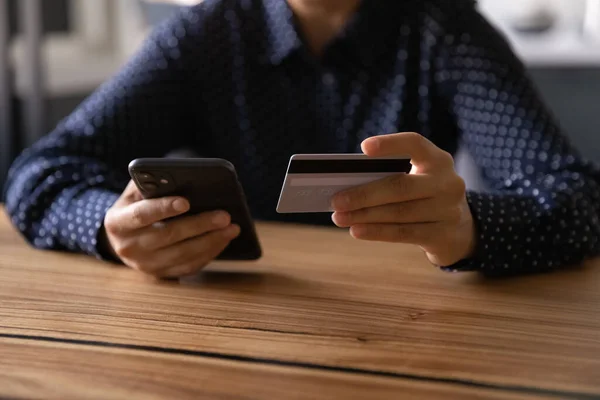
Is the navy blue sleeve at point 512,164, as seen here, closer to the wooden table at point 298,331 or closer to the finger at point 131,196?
the wooden table at point 298,331

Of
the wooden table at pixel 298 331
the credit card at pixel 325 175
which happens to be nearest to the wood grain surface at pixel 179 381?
the wooden table at pixel 298 331

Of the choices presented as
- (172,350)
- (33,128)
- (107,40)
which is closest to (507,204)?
(172,350)

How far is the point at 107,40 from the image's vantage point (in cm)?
239

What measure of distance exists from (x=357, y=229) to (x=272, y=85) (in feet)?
1.78

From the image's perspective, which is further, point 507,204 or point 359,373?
point 507,204

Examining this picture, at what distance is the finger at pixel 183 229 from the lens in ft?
2.86

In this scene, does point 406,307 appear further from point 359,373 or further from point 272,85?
point 272,85

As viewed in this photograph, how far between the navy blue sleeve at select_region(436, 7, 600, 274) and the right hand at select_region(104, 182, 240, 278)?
296 millimetres


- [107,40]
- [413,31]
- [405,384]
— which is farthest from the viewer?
[107,40]

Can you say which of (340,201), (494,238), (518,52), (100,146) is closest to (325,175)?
(340,201)

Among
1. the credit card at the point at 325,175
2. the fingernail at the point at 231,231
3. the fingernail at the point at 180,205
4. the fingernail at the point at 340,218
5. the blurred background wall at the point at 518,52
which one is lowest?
the blurred background wall at the point at 518,52

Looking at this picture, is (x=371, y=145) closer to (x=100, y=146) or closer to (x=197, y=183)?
(x=197, y=183)

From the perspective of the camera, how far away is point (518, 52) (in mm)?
2027

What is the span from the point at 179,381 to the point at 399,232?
0.34 m
